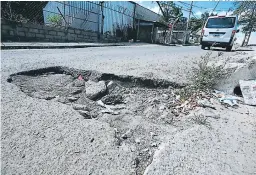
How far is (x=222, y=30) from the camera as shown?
1070 centimetres

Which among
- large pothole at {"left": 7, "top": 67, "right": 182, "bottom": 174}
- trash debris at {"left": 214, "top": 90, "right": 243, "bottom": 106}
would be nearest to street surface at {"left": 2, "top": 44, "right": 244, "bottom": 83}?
large pothole at {"left": 7, "top": 67, "right": 182, "bottom": 174}

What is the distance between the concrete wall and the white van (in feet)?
24.2

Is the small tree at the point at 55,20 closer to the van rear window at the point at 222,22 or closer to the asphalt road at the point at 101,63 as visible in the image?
the asphalt road at the point at 101,63

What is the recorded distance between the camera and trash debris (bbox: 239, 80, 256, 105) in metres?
2.86

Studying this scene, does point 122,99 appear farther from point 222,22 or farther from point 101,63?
point 222,22

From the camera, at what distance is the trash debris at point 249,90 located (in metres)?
2.86

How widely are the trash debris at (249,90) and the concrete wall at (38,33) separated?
8822 mm

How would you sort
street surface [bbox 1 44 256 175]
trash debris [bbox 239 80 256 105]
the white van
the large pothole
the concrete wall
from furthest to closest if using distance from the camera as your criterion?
the white van < the concrete wall < trash debris [bbox 239 80 256 105] < the large pothole < street surface [bbox 1 44 256 175]

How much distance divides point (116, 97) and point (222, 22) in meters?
10.2

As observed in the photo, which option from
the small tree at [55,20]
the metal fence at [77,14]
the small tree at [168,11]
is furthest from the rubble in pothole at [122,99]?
the small tree at [168,11]

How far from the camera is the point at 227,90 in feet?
10.6

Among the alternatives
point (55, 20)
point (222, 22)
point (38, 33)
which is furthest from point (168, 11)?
point (38, 33)

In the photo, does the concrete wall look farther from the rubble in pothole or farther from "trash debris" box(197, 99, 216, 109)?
"trash debris" box(197, 99, 216, 109)

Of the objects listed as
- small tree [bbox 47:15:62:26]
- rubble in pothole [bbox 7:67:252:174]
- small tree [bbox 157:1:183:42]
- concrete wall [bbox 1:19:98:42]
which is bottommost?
rubble in pothole [bbox 7:67:252:174]
